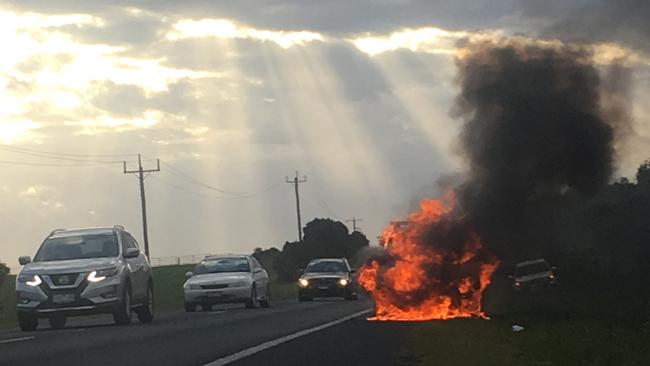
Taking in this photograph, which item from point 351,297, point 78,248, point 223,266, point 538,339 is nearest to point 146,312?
point 78,248

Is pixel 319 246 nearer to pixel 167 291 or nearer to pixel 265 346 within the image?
pixel 167 291

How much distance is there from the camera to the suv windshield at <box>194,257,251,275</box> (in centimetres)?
3878

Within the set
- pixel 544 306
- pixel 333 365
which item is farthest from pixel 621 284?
pixel 333 365

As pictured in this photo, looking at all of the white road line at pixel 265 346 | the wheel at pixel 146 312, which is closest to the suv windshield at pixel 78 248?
the wheel at pixel 146 312

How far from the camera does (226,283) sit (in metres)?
37.6

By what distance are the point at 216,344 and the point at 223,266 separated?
19375 millimetres

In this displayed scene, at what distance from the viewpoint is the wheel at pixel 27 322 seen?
1040 inches

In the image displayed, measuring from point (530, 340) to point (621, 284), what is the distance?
101 feet

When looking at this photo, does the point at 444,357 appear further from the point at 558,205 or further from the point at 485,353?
the point at 558,205

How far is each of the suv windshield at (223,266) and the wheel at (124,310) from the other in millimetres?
11581

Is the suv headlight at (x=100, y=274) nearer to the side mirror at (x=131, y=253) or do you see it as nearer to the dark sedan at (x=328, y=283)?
the side mirror at (x=131, y=253)

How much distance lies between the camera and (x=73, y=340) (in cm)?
2144

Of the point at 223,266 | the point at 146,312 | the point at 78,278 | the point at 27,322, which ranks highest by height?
the point at 78,278

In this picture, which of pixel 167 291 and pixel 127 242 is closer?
pixel 127 242
